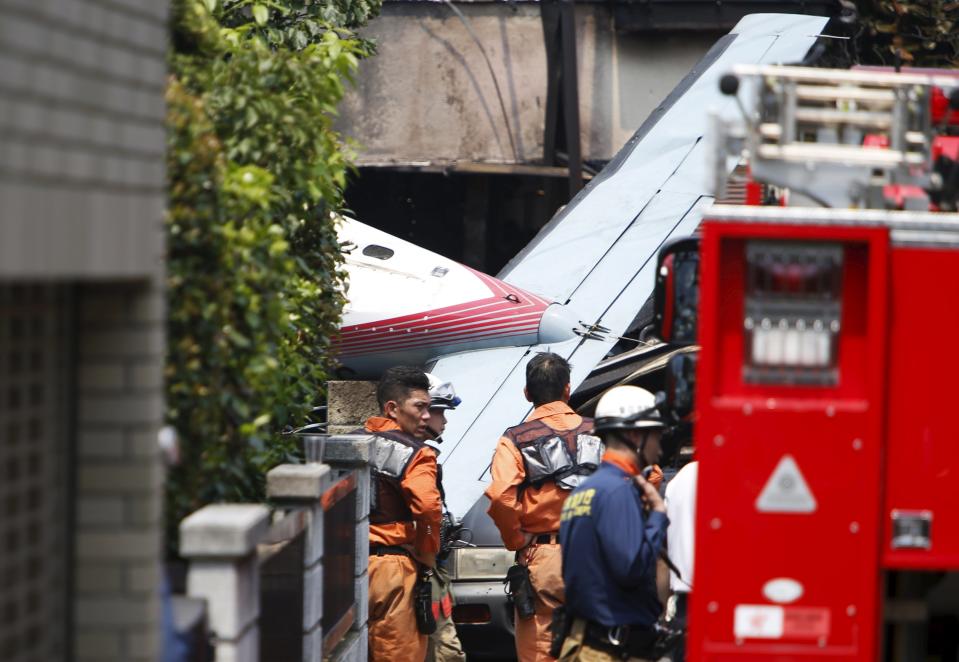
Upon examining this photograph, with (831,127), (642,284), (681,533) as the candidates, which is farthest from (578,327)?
(831,127)

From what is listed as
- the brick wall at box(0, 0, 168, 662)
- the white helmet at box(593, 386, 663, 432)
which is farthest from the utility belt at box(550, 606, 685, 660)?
the brick wall at box(0, 0, 168, 662)

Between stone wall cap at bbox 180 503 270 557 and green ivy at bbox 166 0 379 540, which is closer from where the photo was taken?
stone wall cap at bbox 180 503 270 557

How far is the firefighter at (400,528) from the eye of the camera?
873 cm

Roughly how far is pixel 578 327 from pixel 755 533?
9284 mm

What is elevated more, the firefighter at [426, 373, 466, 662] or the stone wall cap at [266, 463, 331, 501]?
the stone wall cap at [266, 463, 331, 501]

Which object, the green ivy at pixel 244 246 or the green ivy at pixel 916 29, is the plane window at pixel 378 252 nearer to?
the green ivy at pixel 244 246

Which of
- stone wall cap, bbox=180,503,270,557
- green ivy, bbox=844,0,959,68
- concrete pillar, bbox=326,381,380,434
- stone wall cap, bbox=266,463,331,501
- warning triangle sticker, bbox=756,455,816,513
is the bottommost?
stone wall cap, bbox=180,503,270,557

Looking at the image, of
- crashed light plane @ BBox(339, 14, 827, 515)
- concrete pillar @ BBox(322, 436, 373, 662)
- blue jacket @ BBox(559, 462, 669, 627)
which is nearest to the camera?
blue jacket @ BBox(559, 462, 669, 627)

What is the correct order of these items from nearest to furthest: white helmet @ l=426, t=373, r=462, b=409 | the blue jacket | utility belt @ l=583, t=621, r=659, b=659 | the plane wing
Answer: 1. the blue jacket
2. utility belt @ l=583, t=621, r=659, b=659
3. white helmet @ l=426, t=373, r=462, b=409
4. the plane wing

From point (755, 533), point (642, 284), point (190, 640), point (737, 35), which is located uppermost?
point (737, 35)

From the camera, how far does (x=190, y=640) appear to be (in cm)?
488

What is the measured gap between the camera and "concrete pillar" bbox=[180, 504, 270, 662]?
523 cm

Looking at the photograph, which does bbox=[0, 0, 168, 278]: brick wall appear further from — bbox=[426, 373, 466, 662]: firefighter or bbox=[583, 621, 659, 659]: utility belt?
bbox=[426, 373, 466, 662]: firefighter

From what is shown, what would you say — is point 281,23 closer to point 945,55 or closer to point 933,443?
point 933,443
